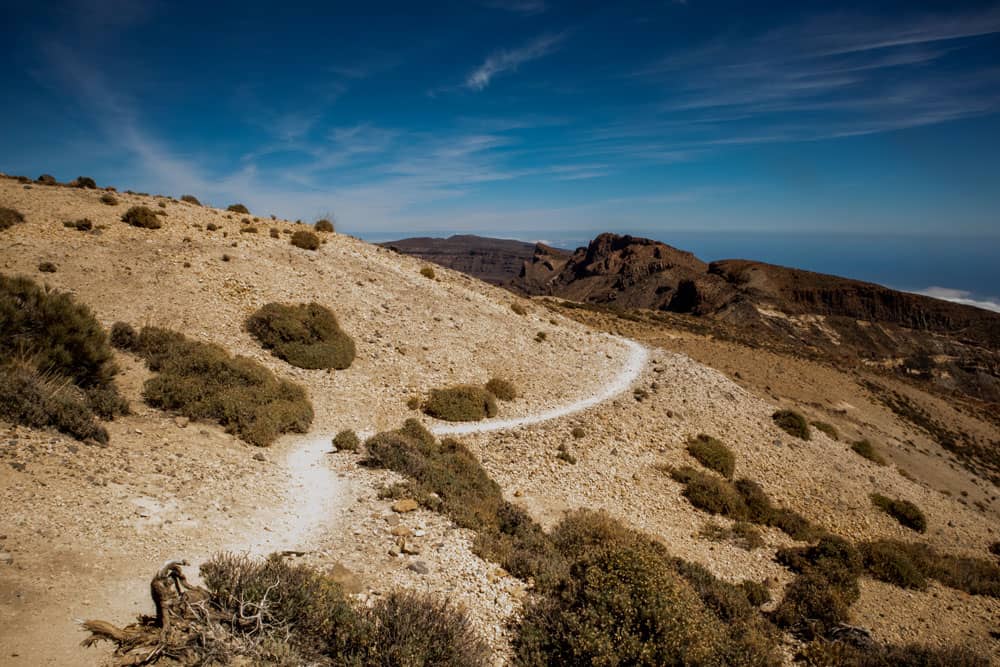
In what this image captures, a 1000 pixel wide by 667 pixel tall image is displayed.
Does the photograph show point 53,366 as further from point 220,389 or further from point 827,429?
point 827,429

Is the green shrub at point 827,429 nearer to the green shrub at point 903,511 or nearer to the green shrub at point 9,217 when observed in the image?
the green shrub at point 903,511

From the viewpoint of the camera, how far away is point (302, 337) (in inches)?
719

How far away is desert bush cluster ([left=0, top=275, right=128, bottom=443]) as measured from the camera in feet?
27.9

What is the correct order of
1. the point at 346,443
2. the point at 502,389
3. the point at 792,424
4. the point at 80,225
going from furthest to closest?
the point at 792,424
the point at 80,225
the point at 502,389
the point at 346,443

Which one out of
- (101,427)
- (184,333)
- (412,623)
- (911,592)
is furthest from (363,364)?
(911,592)

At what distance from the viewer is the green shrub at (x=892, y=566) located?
42.7 feet

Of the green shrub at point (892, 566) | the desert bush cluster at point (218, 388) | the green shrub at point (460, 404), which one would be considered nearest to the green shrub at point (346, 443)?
the desert bush cluster at point (218, 388)

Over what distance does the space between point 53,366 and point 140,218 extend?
1624cm

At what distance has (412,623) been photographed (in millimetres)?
5598

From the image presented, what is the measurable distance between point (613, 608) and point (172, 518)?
743cm

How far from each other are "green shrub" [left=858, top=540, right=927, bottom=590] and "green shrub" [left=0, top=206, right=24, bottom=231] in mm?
35512

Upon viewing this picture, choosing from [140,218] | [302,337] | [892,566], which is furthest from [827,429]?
[140,218]

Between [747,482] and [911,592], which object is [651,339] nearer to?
[747,482]

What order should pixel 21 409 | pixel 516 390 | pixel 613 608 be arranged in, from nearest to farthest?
1. pixel 613 608
2. pixel 21 409
3. pixel 516 390
